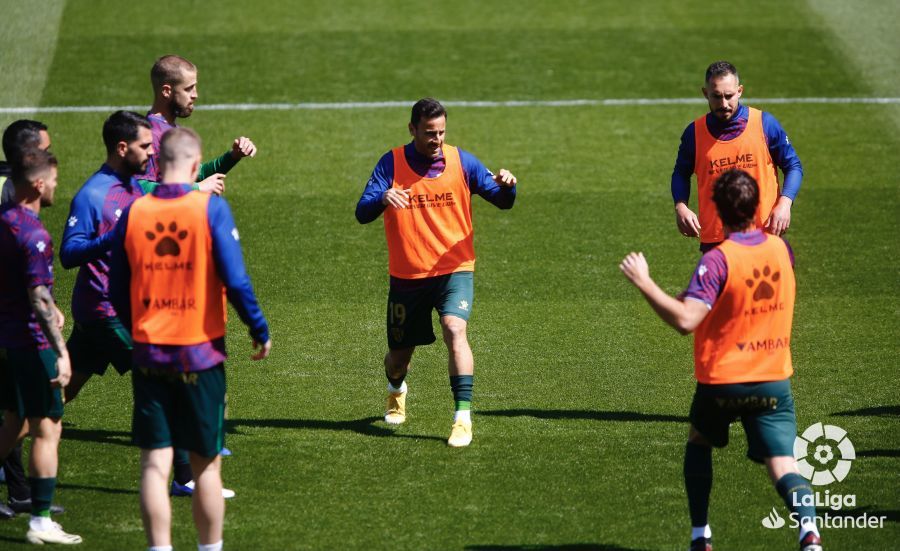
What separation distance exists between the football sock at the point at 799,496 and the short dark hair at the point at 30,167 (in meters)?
4.12

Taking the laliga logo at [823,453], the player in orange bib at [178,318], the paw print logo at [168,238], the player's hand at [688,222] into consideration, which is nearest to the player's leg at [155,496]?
the player in orange bib at [178,318]

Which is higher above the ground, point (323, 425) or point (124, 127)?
point (124, 127)

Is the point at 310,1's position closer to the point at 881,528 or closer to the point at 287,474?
the point at 287,474

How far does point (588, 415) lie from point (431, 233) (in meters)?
1.78

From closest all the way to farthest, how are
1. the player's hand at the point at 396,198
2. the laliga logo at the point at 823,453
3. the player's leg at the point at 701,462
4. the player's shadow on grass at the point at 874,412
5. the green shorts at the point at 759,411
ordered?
the green shorts at the point at 759,411
the player's leg at the point at 701,462
the laliga logo at the point at 823,453
the player's hand at the point at 396,198
the player's shadow on grass at the point at 874,412

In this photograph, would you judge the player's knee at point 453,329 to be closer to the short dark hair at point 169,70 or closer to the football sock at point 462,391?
the football sock at point 462,391

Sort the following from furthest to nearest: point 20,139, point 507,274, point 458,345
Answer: point 507,274, point 458,345, point 20,139

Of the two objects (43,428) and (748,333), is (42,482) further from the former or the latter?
(748,333)

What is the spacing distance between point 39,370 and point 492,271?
6458 millimetres

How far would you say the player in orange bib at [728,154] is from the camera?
8547mm

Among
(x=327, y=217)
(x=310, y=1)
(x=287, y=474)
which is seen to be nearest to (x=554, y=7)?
(x=310, y=1)

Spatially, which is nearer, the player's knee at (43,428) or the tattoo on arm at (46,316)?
the tattoo on arm at (46,316)

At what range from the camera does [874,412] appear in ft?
29.1

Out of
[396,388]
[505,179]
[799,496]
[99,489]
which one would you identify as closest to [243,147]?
[505,179]
